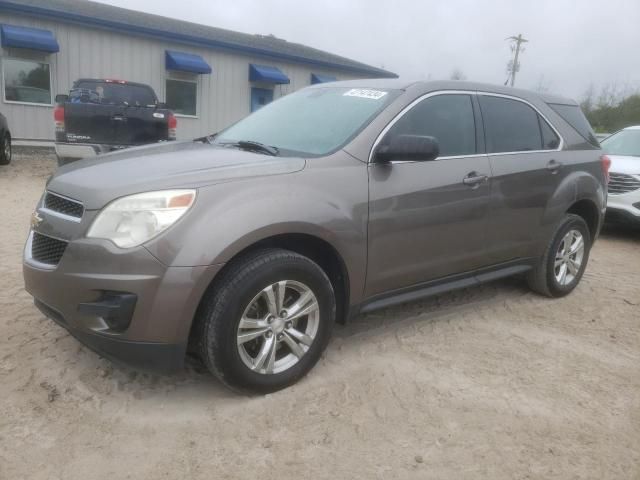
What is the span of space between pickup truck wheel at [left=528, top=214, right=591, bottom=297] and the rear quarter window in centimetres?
74

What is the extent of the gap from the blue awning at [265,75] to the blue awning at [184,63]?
1.96 meters

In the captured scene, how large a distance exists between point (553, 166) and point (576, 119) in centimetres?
77

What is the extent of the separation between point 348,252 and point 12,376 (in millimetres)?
1950

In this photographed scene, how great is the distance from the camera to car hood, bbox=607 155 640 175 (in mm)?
7569

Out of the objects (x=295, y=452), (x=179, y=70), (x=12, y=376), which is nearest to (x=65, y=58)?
(x=179, y=70)

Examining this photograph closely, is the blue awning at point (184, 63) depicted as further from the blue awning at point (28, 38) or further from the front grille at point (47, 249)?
the front grille at point (47, 249)

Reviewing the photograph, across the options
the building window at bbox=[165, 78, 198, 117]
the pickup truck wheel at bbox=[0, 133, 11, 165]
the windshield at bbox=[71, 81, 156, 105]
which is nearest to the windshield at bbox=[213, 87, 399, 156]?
the windshield at bbox=[71, 81, 156, 105]

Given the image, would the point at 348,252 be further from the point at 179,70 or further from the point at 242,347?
the point at 179,70

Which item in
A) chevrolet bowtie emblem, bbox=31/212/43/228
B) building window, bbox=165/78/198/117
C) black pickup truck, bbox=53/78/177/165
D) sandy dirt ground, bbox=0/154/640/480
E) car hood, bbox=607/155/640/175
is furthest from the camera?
building window, bbox=165/78/198/117

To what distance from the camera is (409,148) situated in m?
3.06

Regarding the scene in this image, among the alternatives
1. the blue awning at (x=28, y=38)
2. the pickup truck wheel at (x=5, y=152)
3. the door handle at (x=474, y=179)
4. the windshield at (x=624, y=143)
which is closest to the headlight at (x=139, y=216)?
the door handle at (x=474, y=179)

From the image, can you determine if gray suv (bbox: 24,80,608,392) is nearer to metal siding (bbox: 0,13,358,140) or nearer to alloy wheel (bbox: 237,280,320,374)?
alloy wheel (bbox: 237,280,320,374)

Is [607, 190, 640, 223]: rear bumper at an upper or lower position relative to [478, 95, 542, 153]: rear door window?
lower

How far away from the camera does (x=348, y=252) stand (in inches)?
Result: 119
